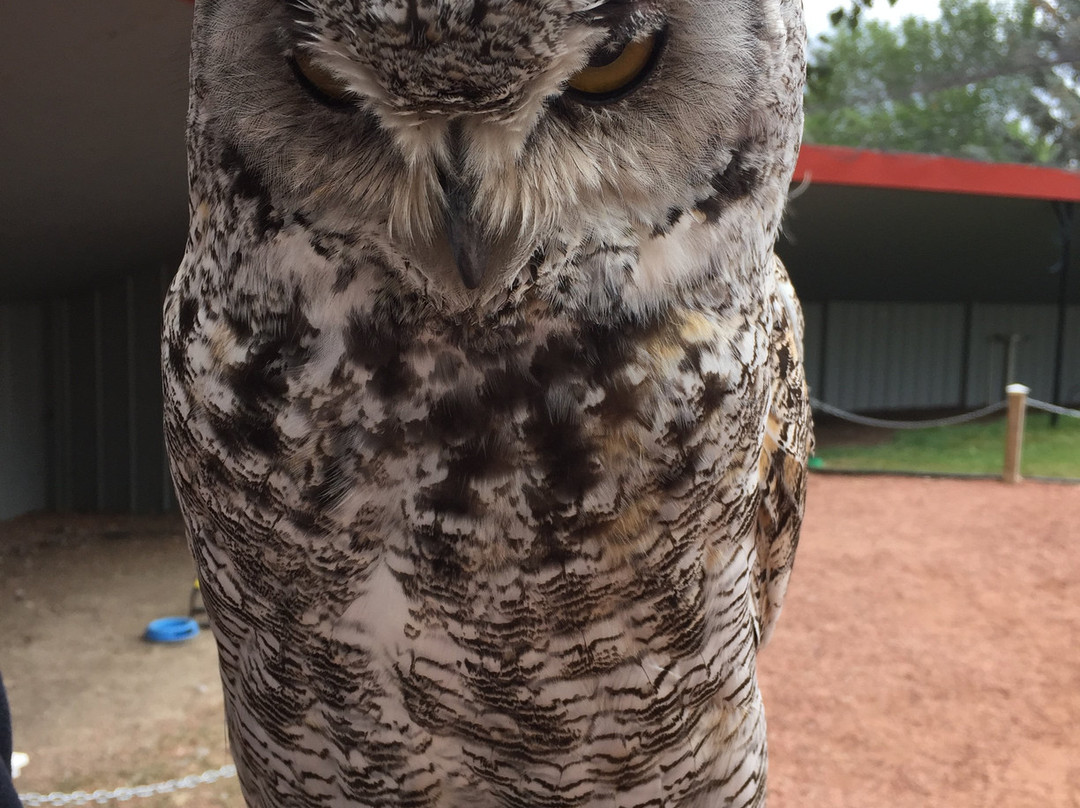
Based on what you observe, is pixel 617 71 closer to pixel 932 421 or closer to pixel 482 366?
pixel 482 366

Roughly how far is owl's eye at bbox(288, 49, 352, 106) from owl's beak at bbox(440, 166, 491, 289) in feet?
0.31

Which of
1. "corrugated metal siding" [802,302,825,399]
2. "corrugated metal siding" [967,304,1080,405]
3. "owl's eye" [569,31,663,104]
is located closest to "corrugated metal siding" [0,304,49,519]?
"owl's eye" [569,31,663,104]

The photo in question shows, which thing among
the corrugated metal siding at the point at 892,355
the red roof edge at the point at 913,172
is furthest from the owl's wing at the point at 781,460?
the corrugated metal siding at the point at 892,355

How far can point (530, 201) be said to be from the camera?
2.15 feet

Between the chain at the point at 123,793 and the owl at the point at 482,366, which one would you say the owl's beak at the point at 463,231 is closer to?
the owl at the point at 482,366

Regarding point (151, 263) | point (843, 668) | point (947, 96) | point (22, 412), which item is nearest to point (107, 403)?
point (22, 412)

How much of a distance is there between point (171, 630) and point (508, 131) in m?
4.22

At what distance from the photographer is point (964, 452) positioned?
30.9 ft

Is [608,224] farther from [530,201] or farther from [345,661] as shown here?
[345,661]

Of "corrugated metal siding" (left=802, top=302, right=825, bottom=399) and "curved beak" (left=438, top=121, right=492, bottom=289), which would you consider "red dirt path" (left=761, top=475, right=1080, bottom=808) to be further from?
"corrugated metal siding" (left=802, top=302, right=825, bottom=399)

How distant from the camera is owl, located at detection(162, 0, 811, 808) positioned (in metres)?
0.63

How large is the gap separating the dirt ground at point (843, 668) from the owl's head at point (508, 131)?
8.84 ft

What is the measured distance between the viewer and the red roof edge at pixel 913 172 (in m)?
6.40

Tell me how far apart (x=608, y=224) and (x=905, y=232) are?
33.4 feet
